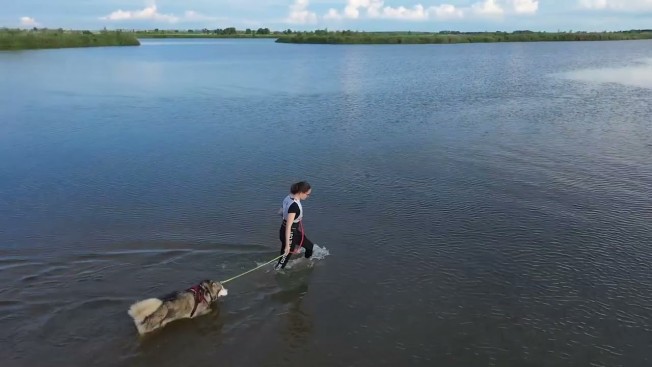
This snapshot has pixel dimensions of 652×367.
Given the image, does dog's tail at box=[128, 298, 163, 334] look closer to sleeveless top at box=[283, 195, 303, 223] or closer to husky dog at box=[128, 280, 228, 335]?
husky dog at box=[128, 280, 228, 335]

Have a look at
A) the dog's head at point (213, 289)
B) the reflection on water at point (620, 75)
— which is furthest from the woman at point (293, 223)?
the reflection on water at point (620, 75)

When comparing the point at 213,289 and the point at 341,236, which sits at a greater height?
the point at 213,289

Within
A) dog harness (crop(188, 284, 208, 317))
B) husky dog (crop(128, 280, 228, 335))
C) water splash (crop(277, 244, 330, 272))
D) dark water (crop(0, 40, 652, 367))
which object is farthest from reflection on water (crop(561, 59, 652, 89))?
dog harness (crop(188, 284, 208, 317))

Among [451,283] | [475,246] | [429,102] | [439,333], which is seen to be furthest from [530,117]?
[439,333]

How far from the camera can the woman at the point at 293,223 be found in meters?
9.12

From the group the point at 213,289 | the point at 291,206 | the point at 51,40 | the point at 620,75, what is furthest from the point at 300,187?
the point at 51,40

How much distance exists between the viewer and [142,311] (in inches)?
298

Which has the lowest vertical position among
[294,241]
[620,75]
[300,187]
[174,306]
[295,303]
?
[295,303]

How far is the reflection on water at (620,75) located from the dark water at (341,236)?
16.3 m

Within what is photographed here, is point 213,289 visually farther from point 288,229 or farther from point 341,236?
point 341,236

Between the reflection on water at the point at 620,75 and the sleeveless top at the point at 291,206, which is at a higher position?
the reflection on water at the point at 620,75

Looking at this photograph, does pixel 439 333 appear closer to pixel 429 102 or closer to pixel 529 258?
pixel 529 258

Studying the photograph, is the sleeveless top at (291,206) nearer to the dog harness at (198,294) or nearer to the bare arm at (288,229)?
the bare arm at (288,229)

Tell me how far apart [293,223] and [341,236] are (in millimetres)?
2244
